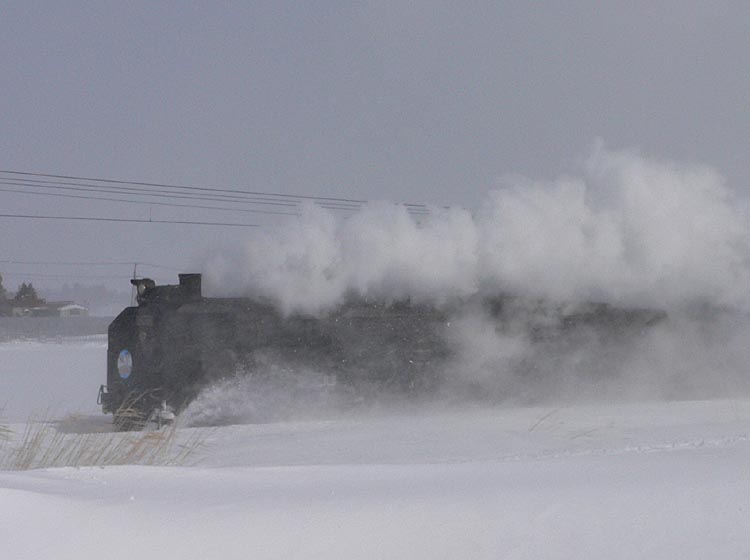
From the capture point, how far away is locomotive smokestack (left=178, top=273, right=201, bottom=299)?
1114 centimetres

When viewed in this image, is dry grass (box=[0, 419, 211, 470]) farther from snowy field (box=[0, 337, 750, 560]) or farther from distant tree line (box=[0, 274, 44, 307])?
distant tree line (box=[0, 274, 44, 307])

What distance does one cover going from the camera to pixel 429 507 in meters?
4.33

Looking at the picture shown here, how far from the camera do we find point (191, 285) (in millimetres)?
11148

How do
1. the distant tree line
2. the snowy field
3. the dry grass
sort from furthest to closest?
the distant tree line
the dry grass
the snowy field

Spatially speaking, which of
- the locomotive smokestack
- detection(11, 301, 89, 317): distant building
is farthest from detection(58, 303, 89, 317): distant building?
the locomotive smokestack

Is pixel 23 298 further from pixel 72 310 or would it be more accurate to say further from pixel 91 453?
pixel 91 453

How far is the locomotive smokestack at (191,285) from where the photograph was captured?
36.6ft

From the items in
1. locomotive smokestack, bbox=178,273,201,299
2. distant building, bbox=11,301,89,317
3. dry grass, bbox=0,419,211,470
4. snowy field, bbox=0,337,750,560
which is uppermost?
distant building, bbox=11,301,89,317

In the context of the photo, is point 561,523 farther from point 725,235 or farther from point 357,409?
point 725,235

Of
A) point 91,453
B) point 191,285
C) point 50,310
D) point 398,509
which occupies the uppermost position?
point 50,310

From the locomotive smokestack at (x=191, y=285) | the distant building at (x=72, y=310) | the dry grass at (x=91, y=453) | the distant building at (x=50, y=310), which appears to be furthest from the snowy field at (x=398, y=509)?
the distant building at (x=72, y=310)

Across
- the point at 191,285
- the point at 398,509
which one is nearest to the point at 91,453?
the point at 398,509

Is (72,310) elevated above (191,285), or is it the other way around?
(72,310)

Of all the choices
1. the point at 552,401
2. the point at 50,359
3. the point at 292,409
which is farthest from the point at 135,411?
the point at 50,359
